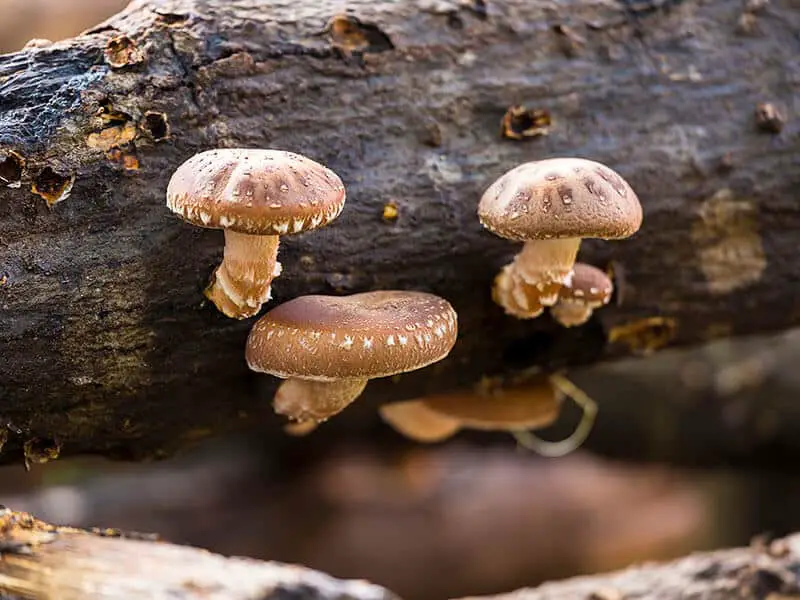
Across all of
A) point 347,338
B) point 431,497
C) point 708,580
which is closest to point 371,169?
point 347,338

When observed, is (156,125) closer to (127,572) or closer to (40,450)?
(40,450)

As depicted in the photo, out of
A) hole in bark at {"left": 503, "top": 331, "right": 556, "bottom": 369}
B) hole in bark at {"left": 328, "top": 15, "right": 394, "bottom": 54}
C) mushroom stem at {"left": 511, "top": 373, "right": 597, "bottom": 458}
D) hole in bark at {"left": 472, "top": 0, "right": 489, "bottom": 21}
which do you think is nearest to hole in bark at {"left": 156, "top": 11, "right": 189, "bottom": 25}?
hole in bark at {"left": 328, "top": 15, "right": 394, "bottom": 54}

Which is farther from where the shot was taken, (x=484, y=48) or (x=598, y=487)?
(x=598, y=487)

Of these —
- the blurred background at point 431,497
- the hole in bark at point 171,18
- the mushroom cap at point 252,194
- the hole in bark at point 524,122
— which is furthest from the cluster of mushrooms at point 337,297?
the blurred background at point 431,497

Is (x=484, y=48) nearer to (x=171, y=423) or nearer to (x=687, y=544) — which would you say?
(x=171, y=423)

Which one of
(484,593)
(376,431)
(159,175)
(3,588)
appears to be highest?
(159,175)

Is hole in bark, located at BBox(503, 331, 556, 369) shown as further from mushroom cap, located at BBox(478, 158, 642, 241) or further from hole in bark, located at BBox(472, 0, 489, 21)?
hole in bark, located at BBox(472, 0, 489, 21)

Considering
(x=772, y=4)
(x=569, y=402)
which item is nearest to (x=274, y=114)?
(x=772, y=4)
